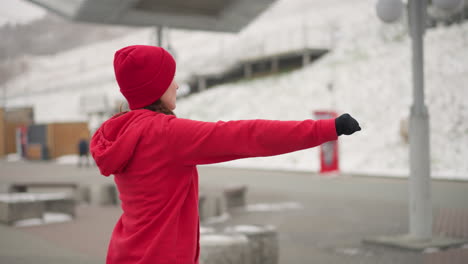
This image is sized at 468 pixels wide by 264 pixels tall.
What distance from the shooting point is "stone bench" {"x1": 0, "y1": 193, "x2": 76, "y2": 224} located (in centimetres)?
1063

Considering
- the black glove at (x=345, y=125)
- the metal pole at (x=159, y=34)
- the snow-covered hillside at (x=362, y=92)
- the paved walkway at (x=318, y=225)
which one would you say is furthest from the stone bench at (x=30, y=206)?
the black glove at (x=345, y=125)

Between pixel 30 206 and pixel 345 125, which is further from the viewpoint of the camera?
pixel 30 206

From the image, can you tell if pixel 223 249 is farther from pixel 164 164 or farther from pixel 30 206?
pixel 30 206

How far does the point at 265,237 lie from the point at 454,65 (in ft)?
83.0

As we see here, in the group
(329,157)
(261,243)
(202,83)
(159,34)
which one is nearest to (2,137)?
(202,83)

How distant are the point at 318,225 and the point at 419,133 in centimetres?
308

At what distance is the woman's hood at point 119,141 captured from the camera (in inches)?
80.7

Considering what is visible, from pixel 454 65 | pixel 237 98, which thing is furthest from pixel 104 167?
pixel 237 98

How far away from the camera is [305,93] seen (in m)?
35.1

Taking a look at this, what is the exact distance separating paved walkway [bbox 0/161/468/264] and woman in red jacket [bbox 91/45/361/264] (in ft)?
17.4

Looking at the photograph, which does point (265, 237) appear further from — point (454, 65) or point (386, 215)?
point (454, 65)

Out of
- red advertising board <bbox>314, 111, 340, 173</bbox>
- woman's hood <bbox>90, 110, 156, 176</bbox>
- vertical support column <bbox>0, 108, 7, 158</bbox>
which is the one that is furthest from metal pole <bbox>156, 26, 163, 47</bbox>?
vertical support column <bbox>0, 108, 7, 158</bbox>

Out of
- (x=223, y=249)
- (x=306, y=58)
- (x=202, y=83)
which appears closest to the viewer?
(x=223, y=249)

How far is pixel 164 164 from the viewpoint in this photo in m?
2.03
